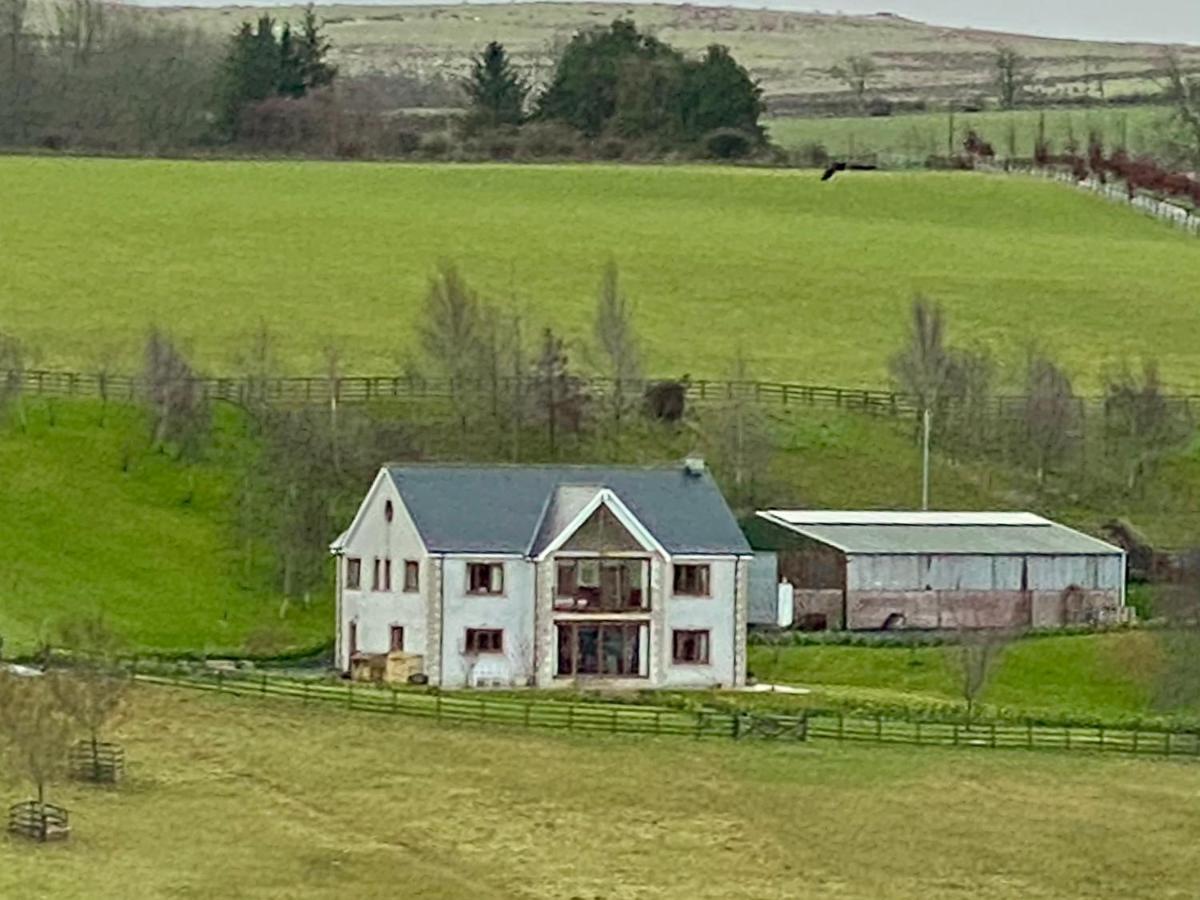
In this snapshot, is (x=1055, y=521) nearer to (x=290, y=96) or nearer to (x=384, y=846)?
(x=384, y=846)

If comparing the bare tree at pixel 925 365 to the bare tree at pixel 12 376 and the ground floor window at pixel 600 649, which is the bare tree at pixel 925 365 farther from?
the ground floor window at pixel 600 649

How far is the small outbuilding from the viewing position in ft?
242

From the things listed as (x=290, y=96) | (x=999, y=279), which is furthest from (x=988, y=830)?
(x=290, y=96)

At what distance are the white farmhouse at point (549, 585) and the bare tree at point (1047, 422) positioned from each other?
2041 centimetres

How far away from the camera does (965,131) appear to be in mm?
160250

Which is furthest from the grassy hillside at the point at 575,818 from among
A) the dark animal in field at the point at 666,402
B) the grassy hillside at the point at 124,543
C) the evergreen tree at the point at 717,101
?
the evergreen tree at the point at 717,101

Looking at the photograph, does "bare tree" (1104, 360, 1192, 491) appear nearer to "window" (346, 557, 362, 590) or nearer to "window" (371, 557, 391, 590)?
"window" (346, 557, 362, 590)

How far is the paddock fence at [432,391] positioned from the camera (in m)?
83.4

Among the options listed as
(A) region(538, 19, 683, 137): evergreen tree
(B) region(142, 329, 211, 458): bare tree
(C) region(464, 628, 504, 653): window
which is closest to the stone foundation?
(C) region(464, 628, 504, 653): window

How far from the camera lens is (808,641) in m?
70.9

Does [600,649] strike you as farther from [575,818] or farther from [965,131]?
[965,131]

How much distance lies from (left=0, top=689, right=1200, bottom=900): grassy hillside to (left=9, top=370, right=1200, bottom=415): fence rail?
26.1 m

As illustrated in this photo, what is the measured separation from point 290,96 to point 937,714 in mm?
82459

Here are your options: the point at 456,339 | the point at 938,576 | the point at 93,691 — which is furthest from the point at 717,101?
the point at 93,691
